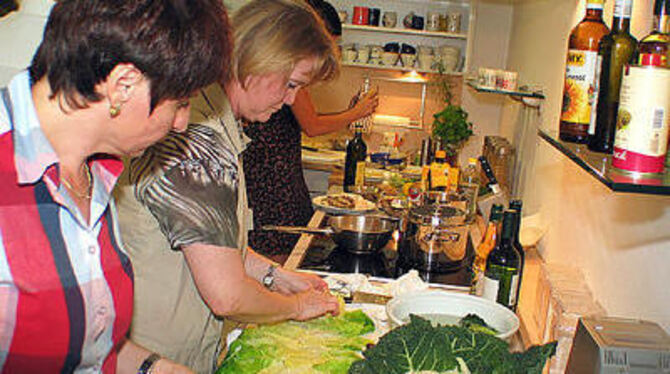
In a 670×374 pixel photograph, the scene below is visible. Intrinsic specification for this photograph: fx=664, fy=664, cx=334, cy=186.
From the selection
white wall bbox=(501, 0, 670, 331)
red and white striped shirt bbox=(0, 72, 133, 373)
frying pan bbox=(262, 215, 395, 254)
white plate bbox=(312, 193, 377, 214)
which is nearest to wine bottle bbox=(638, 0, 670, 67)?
white wall bbox=(501, 0, 670, 331)

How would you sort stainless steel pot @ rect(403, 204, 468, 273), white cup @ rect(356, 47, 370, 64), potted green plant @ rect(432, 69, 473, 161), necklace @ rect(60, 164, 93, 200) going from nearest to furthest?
necklace @ rect(60, 164, 93, 200) < stainless steel pot @ rect(403, 204, 468, 273) < potted green plant @ rect(432, 69, 473, 161) < white cup @ rect(356, 47, 370, 64)

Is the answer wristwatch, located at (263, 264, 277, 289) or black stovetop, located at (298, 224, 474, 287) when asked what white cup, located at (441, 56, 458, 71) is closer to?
black stovetop, located at (298, 224, 474, 287)

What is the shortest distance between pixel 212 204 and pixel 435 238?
1.01 m

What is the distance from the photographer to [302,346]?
151 centimetres

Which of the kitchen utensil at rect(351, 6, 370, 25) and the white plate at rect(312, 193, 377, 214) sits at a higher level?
the kitchen utensil at rect(351, 6, 370, 25)

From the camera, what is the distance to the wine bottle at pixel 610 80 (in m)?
1.19

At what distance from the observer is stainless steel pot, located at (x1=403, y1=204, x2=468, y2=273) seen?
2082 mm

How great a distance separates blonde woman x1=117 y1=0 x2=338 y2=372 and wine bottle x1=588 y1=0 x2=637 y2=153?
0.62 m

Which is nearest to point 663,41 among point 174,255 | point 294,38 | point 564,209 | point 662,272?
point 662,272

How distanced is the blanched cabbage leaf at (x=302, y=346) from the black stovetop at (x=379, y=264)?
0.48 meters

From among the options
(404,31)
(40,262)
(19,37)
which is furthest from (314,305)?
(404,31)

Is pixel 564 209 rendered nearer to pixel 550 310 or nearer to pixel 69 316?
pixel 550 310

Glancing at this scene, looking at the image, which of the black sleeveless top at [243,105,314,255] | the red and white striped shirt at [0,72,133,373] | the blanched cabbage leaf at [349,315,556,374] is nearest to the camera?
the red and white striped shirt at [0,72,133,373]

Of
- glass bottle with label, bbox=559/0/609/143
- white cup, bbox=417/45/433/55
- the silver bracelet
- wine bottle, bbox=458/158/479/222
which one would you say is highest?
white cup, bbox=417/45/433/55
